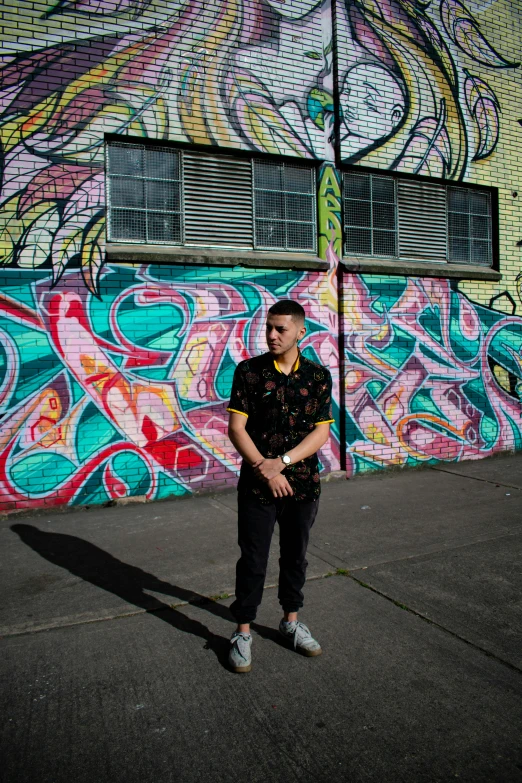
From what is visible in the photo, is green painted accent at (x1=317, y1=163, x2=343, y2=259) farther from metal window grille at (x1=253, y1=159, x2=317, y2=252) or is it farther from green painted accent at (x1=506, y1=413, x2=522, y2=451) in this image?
green painted accent at (x1=506, y1=413, x2=522, y2=451)

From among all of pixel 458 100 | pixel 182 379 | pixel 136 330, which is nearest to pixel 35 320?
pixel 136 330

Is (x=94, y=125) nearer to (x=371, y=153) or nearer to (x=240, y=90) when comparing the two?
(x=240, y=90)

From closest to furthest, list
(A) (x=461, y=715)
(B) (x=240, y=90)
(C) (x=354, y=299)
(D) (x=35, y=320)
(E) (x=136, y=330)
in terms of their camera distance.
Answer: (A) (x=461, y=715) < (D) (x=35, y=320) < (E) (x=136, y=330) < (B) (x=240, y=90) < (C) (x=354, y=299)

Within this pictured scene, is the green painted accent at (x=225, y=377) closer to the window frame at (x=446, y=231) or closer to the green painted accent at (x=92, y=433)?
the green painted accent at (x=92, y=433)

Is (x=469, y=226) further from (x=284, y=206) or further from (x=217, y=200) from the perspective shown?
(x=217, y=200)

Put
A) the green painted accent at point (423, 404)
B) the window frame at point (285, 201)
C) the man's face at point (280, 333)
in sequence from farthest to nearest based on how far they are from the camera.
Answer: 1. the green painted accent at point (423, 404)
2. the window frame at point (285, 201)
3. the man's face at point (280, 333)

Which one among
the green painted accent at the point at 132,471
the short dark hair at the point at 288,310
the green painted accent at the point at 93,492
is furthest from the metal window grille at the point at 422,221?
the short dark hair at the point at 288,310

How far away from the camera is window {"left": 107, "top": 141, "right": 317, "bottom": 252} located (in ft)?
19.7

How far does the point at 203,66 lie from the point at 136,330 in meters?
2.91

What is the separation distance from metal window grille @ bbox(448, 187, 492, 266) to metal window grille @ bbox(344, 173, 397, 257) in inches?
38.0

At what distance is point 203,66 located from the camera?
6.19 metres

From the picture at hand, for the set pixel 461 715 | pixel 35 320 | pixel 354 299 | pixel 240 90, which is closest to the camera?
pixel 461 715

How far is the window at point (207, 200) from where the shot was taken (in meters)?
6.02

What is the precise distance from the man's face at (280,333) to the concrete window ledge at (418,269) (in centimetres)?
409
